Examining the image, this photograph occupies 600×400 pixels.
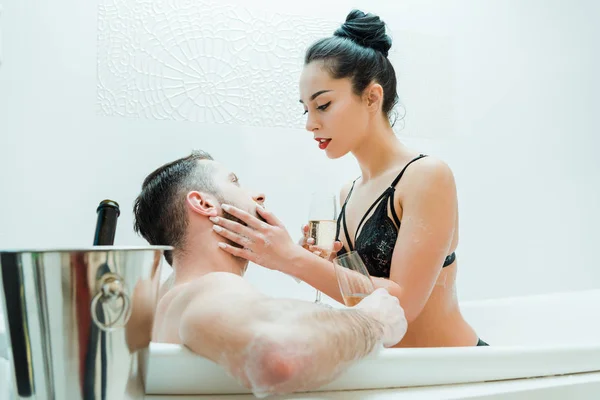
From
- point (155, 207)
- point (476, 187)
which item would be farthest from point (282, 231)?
point (476, 187)

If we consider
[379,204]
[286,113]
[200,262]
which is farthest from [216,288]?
[286,113]

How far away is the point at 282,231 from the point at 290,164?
1605 mm

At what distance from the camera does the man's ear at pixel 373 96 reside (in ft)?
5.91

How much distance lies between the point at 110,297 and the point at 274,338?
0.23 m

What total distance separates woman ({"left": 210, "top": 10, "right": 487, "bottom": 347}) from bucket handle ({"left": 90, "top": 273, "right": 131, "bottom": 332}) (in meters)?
0.65

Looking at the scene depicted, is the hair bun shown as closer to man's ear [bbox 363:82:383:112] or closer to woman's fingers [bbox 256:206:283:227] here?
man's ear [bbox 363:82:383:112]

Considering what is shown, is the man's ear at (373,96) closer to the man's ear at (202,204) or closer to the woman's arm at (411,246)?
the woman's arm at (411,246)

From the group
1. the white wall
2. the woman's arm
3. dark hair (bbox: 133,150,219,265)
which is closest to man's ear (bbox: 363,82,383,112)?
the woman's arm

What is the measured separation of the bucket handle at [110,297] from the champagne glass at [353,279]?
20.4 inches

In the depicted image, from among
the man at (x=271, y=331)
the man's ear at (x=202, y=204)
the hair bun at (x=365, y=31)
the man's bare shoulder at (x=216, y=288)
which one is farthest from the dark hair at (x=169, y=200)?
the hair bun at (x=365, y=31)

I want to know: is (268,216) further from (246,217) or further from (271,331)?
(271,331)

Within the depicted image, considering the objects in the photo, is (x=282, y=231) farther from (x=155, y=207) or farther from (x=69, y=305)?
(x=69, y=305)

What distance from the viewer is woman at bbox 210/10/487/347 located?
1505 millimetres

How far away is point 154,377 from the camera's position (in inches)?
34.9
